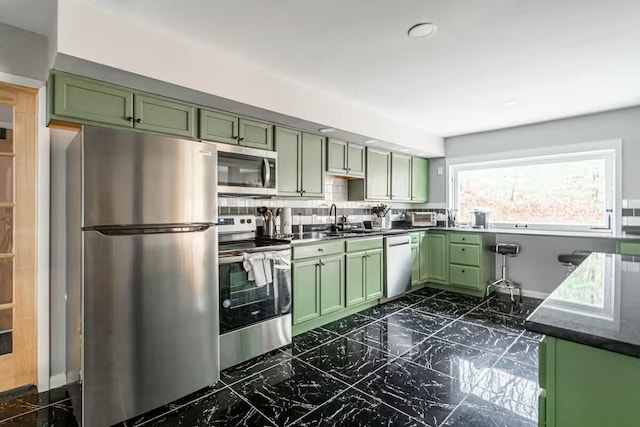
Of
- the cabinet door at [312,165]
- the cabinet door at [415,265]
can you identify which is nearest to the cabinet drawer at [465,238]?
the cabinet door at [415,265]

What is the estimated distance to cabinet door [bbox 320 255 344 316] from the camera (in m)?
3.28

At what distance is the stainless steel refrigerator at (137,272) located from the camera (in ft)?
5.88

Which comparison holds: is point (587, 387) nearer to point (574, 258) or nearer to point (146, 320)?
point (146, 320)

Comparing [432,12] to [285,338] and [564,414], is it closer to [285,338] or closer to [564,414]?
[564,414]

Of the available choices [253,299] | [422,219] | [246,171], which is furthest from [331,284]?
[422,219]

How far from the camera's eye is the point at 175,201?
81.6 inches

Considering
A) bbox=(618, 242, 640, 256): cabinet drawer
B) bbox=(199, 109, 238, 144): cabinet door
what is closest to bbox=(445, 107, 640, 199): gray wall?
bbox=(618, 242, 640, 256): cabinet drawer

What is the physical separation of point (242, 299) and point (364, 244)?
170 cm

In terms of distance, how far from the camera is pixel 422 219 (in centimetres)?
513

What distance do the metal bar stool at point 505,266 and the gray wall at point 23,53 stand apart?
4.87 metres

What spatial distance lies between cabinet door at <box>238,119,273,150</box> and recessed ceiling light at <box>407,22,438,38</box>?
147 centimetres

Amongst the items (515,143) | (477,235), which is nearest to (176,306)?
(477,235)

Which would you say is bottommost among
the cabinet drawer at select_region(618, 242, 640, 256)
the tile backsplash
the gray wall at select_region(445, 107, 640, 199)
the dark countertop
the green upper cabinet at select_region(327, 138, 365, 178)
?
the cabinet drawer at select_region(618, 242, 640, 256)

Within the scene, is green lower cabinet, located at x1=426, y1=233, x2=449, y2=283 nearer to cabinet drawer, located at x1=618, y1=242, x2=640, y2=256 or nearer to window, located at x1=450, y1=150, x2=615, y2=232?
window, located at x1=450, y1=150, x2=615, y2=232
